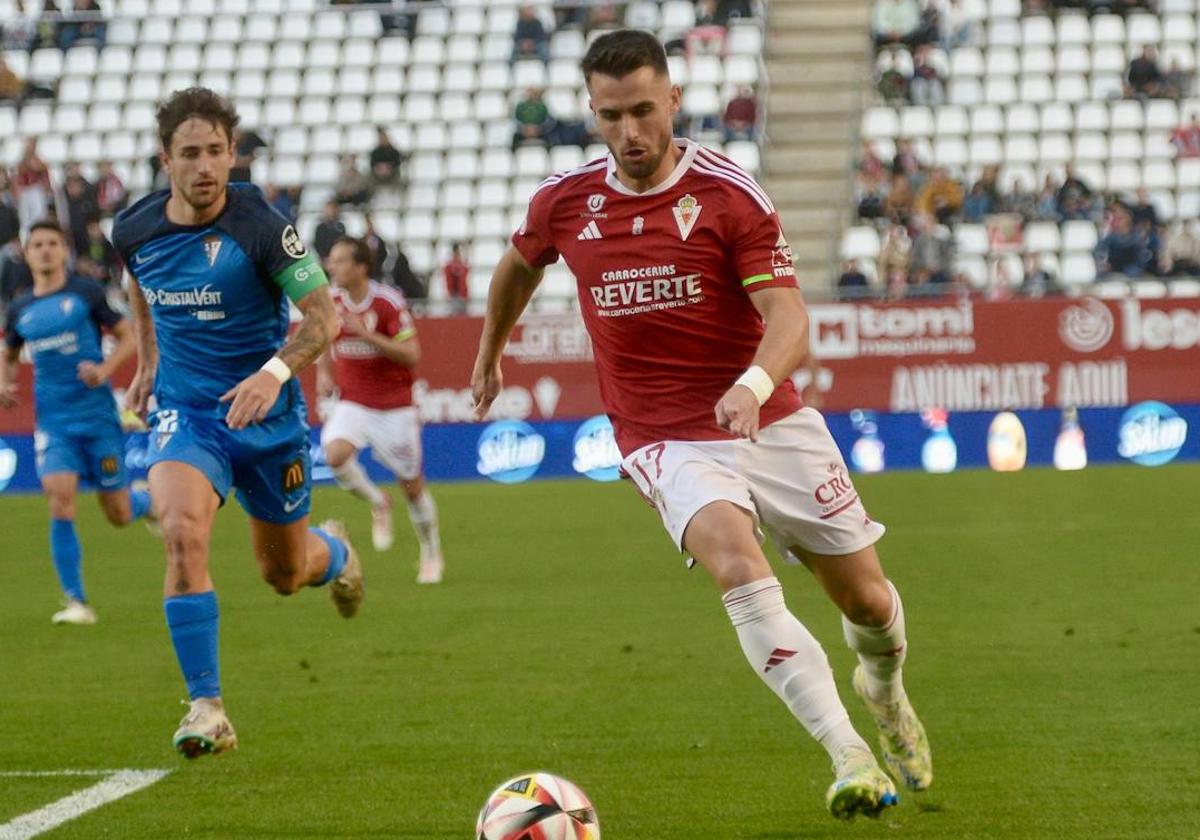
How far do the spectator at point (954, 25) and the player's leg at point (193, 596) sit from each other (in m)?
23.3

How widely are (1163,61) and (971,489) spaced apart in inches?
458

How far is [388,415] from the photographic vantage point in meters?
14.8

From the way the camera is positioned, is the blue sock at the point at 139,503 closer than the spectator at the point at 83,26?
Yes

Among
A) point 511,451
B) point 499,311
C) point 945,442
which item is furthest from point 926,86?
point 499,311

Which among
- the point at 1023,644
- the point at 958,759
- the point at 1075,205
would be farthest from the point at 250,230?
the point at 1075,205

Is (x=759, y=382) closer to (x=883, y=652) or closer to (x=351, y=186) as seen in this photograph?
(x=883, y=652)

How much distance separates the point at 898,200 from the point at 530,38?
6.81 m

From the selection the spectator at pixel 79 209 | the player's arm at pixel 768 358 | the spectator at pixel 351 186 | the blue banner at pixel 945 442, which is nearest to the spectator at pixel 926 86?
the blue banner at pixel 945 442

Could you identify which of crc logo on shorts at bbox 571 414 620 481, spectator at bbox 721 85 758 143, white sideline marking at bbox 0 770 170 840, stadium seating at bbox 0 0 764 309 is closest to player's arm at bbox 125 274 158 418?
white sideline marking at bbox 0 770 170 840

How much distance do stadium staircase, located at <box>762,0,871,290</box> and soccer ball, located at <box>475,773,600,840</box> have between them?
21786mm

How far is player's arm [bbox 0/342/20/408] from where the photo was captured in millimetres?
12820

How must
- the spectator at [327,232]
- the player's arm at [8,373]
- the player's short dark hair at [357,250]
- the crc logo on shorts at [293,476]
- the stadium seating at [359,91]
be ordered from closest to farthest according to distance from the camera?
the crc logo on shorts at [293,476], the player's arm at [8,373], the player's short dark hair at [357,250], the spectator at [327,232], the stadium seating at [359,91]

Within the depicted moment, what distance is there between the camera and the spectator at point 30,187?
87.4 feet

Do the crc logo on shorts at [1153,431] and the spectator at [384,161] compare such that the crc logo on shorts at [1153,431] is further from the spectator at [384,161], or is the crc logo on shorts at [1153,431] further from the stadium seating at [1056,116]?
the spectator at [384,161]
